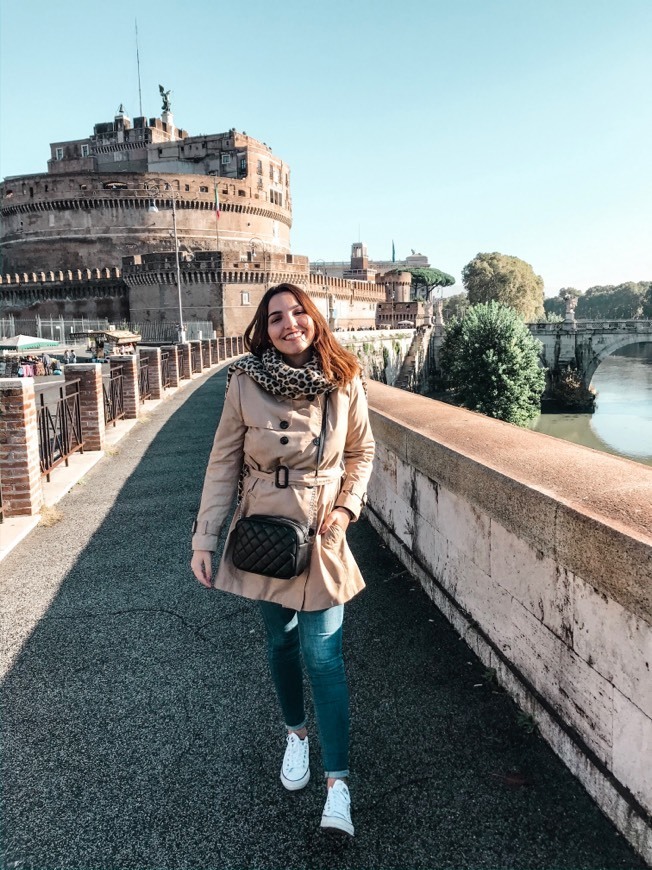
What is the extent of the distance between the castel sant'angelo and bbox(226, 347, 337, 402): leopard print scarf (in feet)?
165

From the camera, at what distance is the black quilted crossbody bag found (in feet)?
7.80

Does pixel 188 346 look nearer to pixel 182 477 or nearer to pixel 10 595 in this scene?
pixel 182 477

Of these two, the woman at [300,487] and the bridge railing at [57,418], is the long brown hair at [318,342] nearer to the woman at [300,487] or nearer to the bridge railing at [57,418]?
the woman at [300,487]

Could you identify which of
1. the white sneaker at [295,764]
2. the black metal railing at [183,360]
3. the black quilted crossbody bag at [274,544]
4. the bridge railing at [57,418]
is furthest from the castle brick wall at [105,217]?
the white sneaker at [295,764]

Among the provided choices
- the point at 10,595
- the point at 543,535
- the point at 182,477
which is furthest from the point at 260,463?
the point at 182,477

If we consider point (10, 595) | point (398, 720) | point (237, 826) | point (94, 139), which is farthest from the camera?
point (94, 139)

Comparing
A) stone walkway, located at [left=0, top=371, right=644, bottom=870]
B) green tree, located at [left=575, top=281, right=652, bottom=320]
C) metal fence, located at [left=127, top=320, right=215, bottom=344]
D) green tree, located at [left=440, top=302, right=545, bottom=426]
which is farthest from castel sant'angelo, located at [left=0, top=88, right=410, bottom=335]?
green tree, located at [left=575, top=281, right=652, bottom=320]

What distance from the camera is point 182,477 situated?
8320 mm

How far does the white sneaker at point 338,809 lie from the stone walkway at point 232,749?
65mm

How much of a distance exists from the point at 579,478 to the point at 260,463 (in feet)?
5.58

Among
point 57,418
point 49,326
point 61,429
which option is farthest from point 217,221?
point 61,429

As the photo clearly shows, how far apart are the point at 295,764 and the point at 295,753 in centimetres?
4

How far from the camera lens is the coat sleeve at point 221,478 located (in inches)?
102

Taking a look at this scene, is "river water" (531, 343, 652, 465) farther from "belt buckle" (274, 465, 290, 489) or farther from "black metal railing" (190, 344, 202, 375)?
"belt buckle" (274, 465, 290, 489)
